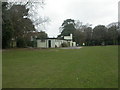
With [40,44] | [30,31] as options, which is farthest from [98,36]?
[30,31]

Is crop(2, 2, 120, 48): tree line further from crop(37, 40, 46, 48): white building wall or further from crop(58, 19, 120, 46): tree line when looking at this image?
crop(37, 40, 46, 48): white building wall

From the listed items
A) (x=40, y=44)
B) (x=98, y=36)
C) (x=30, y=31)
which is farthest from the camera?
(x=98, y=36)

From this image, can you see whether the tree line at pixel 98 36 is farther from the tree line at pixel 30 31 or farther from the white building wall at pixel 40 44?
the white building wall at pixel 40 44

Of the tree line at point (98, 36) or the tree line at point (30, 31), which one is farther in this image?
the tree line at point (98, 36)

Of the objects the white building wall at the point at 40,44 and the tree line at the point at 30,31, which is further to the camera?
the white building wall at the point at 40,44

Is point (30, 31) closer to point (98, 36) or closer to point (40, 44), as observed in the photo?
point (40, 44)

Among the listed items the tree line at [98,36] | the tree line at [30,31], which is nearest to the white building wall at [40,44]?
the tree line at [30,31]

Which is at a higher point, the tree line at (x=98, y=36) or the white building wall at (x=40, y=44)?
the tree line at (x=98, y=36)

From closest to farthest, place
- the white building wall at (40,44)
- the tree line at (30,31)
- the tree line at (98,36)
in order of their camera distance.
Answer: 1. the tree line at (30,31)
2. the white building wall at (40,44)
3. the tree line at (98,36)

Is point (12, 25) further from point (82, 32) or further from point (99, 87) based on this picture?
point (82, 32)

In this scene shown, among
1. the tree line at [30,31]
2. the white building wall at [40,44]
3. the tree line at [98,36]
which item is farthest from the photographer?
the tree line at [98,36]

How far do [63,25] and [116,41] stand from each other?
1270 inches

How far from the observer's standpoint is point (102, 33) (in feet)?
197

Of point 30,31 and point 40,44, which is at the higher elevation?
point 30,31
